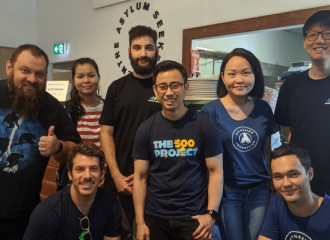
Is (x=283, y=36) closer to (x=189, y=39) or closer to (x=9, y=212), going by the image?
(x=189, y=39)

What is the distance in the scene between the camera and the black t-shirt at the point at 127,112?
1953 millimetres

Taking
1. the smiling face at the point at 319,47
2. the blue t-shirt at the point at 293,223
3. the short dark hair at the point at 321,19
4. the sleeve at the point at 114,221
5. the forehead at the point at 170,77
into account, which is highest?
the short dark hair at the point at 321,19

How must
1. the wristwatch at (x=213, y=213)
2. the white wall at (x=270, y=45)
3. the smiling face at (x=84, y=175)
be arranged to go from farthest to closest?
the white wall at (x=270, y=45) < the smiling face at (x=84, y=175) < the wristwatch at (x=213, y=213)

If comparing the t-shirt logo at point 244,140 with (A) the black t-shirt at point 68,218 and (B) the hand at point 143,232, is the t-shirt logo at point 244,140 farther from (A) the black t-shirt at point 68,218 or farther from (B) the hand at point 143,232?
(A) the black t-shirt at point 68,218

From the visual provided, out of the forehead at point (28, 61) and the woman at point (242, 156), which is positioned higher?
the forehead at point (28, 61)

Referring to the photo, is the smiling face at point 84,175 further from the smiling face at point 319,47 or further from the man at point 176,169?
the smiling face at point 319,47

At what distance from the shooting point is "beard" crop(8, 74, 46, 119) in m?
1.70

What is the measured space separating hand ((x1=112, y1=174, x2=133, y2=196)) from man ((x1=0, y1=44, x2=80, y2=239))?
1.18ft

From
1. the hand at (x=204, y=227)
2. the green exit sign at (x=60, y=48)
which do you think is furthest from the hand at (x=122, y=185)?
the green exit sign at (x=60, y=48)

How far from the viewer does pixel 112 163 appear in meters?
1.95

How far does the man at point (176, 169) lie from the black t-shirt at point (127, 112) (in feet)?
0.98

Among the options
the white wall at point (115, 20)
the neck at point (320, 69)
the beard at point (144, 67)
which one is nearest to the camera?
the neck at point (320, 69)

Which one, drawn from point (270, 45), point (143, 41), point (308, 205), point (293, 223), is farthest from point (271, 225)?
point (270, 45)

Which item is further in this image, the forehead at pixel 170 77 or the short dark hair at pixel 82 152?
the short dark hair at pixel 82 152
